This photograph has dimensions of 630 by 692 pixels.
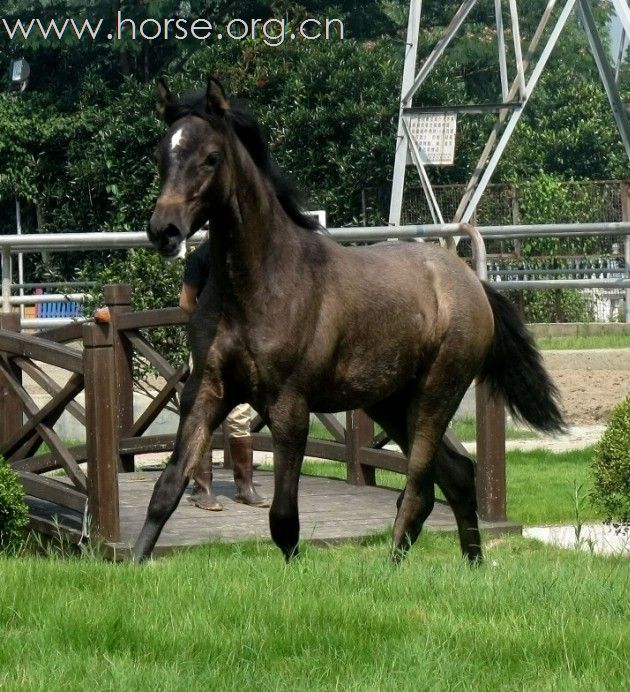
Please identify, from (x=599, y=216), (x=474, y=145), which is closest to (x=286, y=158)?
(x=474, y=145)

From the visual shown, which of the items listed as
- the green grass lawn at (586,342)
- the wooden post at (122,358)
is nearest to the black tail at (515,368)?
the wooden post at (122,358)

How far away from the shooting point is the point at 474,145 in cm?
3123

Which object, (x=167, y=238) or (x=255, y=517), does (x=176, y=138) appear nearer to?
(x=167, y=238)

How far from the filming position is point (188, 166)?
6043mm

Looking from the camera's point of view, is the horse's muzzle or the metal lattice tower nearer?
the horse's muzzle

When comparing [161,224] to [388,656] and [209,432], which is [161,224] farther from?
[388,656]

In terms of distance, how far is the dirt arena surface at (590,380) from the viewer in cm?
1432

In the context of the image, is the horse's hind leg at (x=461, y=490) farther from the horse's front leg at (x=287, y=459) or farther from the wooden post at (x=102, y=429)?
the wooden post at (x=102, y=429)

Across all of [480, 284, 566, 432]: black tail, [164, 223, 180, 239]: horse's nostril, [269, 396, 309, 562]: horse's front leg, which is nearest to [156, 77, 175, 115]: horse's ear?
[164, 223, 180, 239]: horse's nostril

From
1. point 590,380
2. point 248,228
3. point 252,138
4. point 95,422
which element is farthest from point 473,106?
point 248,228

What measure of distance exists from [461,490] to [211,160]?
2.31m

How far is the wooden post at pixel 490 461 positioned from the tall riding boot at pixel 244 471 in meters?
1.34

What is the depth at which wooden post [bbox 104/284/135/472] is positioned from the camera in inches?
376

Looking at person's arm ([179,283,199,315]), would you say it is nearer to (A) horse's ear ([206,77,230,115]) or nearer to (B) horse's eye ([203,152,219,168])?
(B) horse's eye ([203,152,219,168])
